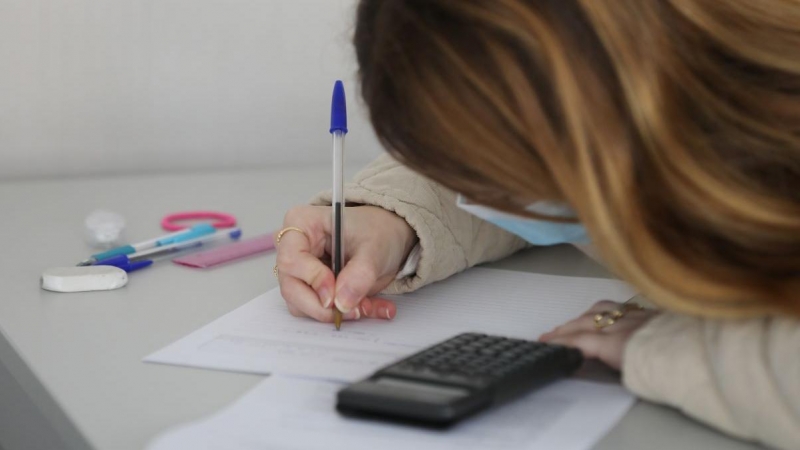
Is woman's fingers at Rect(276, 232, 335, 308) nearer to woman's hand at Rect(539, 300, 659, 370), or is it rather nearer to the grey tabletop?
the grey tabletop

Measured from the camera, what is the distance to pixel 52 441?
26.0 inches

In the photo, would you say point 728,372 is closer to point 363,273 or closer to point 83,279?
point 363,273

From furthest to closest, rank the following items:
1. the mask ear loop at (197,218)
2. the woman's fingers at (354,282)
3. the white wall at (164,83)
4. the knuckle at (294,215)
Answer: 1. the white wall at (164,83)
2. the mask ear loop at (197,218)
3. the knuckle at (294,215)
4. the woman's fingers at (354,282)

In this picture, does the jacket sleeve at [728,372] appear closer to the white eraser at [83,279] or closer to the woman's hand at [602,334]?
the woman's hand at [602,334]

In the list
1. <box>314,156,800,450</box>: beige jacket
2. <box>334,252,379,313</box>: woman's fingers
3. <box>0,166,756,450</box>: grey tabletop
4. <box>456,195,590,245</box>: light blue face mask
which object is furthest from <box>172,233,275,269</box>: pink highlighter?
<box>314,156,800,450</box>: beige jacket

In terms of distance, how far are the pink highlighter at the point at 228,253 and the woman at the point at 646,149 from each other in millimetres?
415

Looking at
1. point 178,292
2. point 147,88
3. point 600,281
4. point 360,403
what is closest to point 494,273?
point 600,281

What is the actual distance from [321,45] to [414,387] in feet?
3.56

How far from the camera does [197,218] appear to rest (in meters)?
1.23

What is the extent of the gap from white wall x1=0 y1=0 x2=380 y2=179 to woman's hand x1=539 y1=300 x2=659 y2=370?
0.78 metres

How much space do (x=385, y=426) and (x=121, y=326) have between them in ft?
1.02

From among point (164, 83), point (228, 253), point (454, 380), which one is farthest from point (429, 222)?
point (164, 83)

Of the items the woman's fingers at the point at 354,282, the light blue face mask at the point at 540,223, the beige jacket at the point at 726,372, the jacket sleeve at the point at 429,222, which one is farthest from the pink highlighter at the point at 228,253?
the beige jacket at the point at 726,372

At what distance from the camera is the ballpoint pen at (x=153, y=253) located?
3.25 feet
